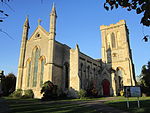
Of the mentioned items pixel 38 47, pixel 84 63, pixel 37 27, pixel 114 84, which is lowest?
pixel 114 84

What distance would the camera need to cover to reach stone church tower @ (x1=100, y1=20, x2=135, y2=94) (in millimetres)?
37781

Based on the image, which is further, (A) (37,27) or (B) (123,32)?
(B) (123,32)

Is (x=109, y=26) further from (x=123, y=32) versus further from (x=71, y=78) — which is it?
(x=71, y=78)

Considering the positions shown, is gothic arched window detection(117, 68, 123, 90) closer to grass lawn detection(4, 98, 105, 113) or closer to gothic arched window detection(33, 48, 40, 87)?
gothic arched window detection(33, 48, 40, 87)

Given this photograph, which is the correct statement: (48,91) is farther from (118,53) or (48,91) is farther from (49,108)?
(118,53)

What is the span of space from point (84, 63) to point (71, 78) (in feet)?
18.9

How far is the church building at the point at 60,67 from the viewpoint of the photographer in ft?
95.8

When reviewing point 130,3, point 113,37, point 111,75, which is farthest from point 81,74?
point 130,3

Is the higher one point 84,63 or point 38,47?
point 38,47

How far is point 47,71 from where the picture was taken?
27.9 metres

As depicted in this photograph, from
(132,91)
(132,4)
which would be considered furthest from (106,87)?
(132,4)

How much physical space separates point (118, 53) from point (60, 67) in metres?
20.1

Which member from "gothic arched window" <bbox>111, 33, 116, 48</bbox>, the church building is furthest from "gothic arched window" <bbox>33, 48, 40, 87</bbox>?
"gothic arched window" <bbox>111, 33, 116, 48</bbox>

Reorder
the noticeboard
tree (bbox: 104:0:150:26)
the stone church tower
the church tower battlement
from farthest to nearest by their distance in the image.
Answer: the church tower battlement → the stone church tower → the noticeboard → tree (bbox: 104:0:150:26)
